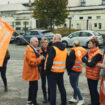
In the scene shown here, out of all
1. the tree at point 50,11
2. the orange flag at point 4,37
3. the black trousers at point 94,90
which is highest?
the tree at point 50,11

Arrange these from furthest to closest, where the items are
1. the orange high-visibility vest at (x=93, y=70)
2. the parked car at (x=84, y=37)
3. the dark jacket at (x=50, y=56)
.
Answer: the parked car at (x=84, y=37)
the orange high-visibility vest at (x=93, y=70)
the dark jacket at (x=50, y=56)

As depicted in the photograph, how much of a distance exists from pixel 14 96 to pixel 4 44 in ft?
7.67

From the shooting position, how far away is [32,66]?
530 centimetres

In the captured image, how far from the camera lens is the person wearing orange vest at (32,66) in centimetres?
517

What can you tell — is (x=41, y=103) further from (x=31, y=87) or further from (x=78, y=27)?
(x=78, y=27)

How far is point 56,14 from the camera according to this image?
28.6 metres

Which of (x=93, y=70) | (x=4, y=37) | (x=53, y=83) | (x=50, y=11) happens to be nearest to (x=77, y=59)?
(x=93, y=70)

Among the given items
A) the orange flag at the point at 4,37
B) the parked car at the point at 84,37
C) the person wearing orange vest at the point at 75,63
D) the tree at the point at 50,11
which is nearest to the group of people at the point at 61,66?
the person wearing orange vest at the point at 75,63

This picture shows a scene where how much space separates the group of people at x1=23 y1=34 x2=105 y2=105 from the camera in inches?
191

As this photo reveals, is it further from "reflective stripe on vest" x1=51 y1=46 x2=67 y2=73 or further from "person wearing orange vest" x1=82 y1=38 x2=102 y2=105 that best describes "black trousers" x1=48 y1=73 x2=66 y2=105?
"person wearing orange vest" x1=82 y1=38 x2=102 y2=105

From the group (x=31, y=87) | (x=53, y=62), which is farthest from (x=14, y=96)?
(x=53, y=62)

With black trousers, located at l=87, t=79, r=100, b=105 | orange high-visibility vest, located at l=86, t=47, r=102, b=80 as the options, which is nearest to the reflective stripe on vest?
orange high-visibility vest, located at l=86, t=47, r=102, b=80

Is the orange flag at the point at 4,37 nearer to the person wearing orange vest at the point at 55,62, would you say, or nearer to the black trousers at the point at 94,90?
the person wearing orange vest at the point at 55,62

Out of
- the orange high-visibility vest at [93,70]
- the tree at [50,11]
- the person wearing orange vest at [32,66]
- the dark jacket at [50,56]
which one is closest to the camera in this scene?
the dark jacket at [50,56]
